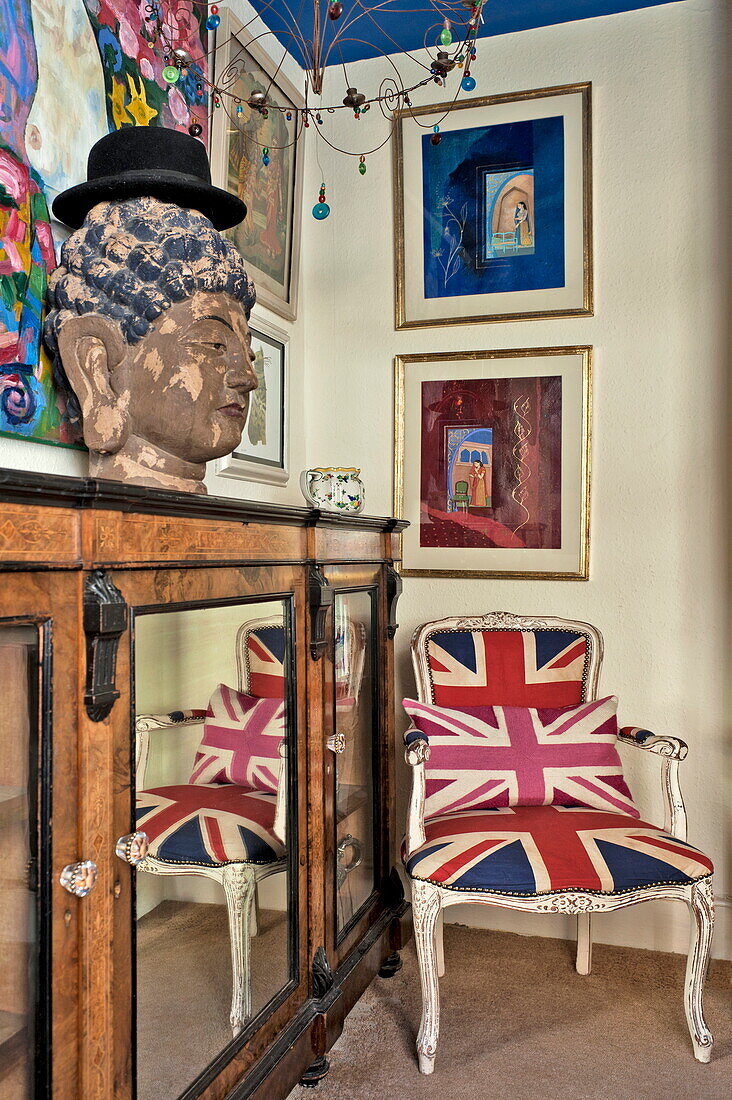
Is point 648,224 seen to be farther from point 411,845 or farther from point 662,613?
point 411,845

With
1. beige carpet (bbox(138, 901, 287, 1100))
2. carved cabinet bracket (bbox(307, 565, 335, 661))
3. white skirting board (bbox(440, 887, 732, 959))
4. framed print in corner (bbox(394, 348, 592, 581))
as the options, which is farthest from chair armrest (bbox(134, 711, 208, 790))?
white skirting board (bbox(440, 887, 732, 959))

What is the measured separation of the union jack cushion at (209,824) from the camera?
129 centimetres

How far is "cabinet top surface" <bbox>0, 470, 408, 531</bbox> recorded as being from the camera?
100 centimetres

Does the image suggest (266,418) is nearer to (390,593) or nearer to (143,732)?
(390,593)

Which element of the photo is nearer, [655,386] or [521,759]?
[521,759]

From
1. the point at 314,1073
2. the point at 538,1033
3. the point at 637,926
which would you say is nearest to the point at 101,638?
the point at 314,1073

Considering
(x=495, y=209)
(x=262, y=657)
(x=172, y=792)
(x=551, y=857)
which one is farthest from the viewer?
(x=495, y=209)

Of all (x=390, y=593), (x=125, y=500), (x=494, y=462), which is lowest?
(x=390, y=593)

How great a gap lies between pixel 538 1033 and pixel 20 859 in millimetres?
1675

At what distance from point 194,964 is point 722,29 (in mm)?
2957

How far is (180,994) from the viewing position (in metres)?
1.35

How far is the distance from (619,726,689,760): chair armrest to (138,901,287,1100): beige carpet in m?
1.28

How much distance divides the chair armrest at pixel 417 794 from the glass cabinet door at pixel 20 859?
1294mm

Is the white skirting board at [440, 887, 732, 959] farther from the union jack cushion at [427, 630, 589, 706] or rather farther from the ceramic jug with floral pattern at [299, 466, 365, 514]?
the ceramic jug with floral pattern at [299, 466, 365, 514]
